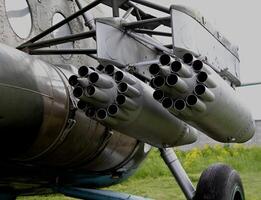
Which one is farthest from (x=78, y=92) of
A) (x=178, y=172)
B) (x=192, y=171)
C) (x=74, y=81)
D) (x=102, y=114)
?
(x=192, y=171)

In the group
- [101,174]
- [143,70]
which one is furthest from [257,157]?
[143,70]

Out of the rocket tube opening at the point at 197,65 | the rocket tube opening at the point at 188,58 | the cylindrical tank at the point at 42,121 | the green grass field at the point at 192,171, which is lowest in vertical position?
the green grass field at the point at 192,171

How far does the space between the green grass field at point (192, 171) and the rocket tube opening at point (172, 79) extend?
6346 mm

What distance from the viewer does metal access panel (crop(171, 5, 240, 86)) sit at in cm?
304

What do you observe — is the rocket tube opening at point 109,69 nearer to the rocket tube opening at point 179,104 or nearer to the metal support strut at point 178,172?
the rocket tube opening at point 179,104

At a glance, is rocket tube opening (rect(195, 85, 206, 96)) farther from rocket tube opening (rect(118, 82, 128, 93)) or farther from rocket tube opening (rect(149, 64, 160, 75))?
rocket tube opening (rect(118, 82, 128, 93))

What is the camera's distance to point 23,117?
281 cm

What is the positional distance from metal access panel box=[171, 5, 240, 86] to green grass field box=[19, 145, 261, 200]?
5615 millimetres

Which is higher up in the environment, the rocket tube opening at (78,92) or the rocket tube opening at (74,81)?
the rocket tube opening at (74,81)

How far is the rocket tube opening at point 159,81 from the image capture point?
2779 millimetres

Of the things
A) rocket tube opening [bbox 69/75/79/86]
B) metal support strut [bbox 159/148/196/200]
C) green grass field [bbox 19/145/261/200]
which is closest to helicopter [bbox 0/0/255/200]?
rocket tube opening [bbox 69/75/79/86]

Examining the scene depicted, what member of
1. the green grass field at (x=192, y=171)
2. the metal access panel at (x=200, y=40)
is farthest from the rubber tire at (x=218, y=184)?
the green grass field at (x=192, y=171)

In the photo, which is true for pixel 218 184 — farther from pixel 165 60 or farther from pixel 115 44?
pixel 165 60

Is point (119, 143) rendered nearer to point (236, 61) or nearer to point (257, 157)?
point (236, 61)
